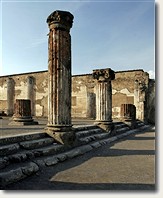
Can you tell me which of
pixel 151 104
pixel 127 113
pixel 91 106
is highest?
pixel 151 104

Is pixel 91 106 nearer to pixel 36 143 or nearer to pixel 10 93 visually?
pixel 10 93

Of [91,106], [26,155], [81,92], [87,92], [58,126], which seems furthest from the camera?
[81,92]

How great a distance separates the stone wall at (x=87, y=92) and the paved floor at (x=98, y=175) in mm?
11733

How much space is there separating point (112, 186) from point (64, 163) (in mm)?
1633

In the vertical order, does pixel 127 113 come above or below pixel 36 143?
above

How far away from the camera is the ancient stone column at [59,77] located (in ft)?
18.9

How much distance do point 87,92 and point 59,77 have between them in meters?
14.4

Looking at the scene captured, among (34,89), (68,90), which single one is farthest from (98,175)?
(34,89)

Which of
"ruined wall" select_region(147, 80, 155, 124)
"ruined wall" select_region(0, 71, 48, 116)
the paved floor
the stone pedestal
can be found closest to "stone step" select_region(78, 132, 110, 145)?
the paved floor

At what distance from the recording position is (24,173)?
142 inches

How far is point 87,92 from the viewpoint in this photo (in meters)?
20.2

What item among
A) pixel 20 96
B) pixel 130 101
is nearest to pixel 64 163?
pixel 130 101

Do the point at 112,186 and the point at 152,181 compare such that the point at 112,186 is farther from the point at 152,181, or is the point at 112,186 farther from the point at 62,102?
the point at 62,102

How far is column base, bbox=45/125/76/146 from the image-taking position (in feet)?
18.3
